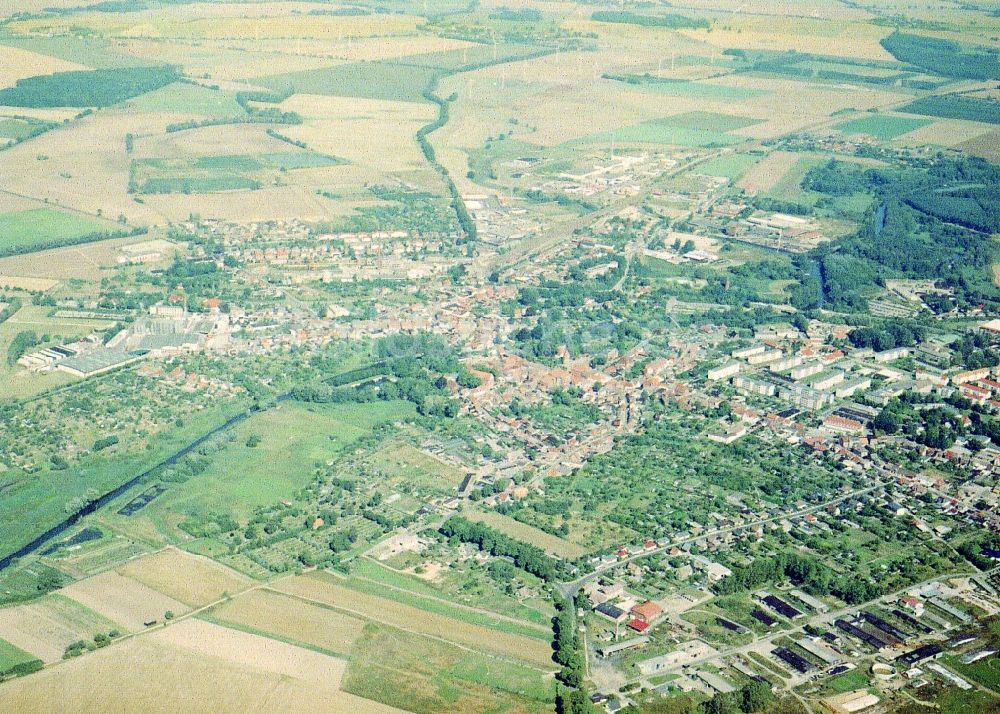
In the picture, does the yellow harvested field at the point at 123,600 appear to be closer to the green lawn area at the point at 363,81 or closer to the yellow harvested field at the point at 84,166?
the yellow harvested field at the point at 84,166

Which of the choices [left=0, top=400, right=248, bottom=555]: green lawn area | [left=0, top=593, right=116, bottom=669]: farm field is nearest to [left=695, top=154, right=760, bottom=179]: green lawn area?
[left=0, top=400, right=248, bottom=555]: green lawn area

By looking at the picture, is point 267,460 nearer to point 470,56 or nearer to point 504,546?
point 504,546

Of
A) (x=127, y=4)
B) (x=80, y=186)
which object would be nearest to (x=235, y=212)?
(x=80, y=186)

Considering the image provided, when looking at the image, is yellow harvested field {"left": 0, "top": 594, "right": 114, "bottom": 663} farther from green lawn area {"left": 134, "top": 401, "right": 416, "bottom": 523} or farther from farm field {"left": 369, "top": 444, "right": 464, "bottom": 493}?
farm field {"left": 369, "top": 444, "right": 464, "bottom": 493}

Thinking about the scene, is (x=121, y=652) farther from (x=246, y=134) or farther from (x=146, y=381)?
(x=246, y=134)

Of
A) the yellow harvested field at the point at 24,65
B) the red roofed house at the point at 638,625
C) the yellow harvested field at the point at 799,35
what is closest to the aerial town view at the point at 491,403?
the red roofed house at the point at 638,625

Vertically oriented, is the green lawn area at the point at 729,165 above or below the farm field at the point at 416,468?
above
